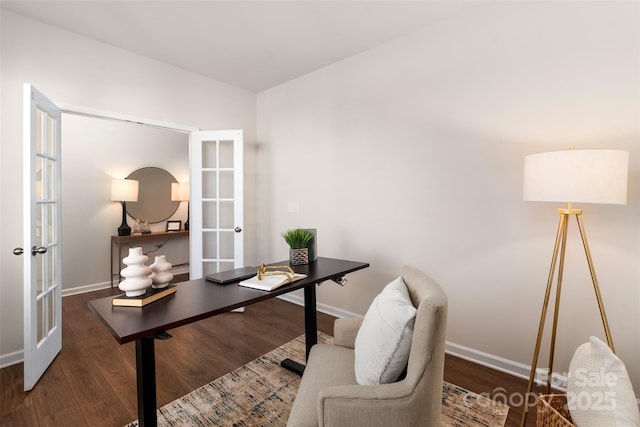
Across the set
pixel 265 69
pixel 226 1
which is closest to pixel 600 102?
pixel 226 1

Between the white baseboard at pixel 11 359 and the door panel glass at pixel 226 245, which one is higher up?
the door panel glass at pixel 226 245

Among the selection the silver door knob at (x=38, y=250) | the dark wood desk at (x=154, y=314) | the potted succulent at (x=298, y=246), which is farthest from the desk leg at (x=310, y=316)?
the silver door knob at (x=38, y=250)

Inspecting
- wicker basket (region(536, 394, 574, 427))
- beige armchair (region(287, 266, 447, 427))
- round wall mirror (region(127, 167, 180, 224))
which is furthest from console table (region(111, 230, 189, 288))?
wicker basket (region(536, 394, 574, 427))

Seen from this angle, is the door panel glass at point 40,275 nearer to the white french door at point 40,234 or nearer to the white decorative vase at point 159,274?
the white french door at point 40,234

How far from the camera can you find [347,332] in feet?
5.25

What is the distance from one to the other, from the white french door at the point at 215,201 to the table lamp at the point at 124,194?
5.32 ft

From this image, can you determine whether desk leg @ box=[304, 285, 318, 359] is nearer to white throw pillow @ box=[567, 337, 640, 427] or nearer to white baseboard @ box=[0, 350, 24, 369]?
white throw pillow @ box=[567, 337, 640, 427]

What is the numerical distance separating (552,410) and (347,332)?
945 millimetres

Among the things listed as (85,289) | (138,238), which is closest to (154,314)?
(138,238)

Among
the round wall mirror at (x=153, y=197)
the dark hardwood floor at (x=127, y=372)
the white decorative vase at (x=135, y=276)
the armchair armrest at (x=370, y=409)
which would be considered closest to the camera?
the armchair armrest at (x=370, y=409)

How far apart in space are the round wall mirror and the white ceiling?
2182 mm

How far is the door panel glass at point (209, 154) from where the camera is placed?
3.45 metres

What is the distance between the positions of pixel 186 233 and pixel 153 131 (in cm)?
169

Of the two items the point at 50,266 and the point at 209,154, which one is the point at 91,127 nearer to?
the point at 209,154
